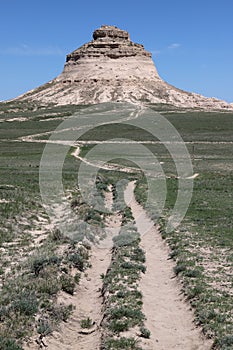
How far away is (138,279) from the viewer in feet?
53.8

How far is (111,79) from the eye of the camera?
6181 inches

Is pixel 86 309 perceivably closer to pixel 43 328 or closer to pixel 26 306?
pixel 26 306

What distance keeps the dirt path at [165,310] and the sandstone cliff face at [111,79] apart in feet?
412

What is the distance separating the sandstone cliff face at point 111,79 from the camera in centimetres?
14838

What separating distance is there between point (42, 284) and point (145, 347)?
4.59m

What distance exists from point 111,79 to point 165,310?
148 m

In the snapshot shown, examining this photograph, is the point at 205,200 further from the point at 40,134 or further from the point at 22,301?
the point at 40,134

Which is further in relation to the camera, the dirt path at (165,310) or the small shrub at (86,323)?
the small shrub at (86,323)

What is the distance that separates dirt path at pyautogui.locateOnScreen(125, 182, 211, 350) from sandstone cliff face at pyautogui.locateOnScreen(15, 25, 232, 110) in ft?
412

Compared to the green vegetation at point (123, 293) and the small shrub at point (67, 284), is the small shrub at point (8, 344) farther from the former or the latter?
the small shrub at point (67, 284)

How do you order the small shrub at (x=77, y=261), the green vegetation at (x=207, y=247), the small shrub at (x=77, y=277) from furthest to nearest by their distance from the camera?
the small shrub at (x=77, y=261) → the small shrub at (x=77, y=277) → the green vegetation at (x=207, y=247)

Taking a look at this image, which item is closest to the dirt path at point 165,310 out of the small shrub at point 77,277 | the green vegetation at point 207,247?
the green vegetation at point 207,247

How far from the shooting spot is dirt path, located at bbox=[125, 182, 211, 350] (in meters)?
11.9

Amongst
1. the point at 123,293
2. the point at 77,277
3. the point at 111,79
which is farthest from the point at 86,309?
the point at 111,79
